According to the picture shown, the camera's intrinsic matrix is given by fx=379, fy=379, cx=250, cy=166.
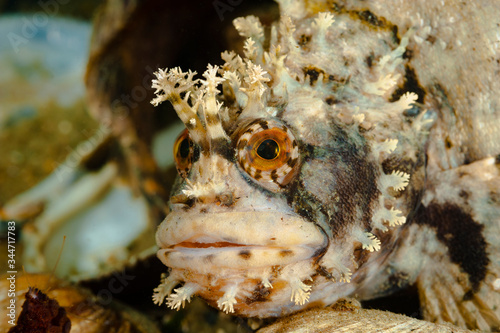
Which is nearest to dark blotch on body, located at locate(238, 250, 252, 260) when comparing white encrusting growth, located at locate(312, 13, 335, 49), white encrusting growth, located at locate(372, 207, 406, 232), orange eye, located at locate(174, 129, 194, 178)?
orange eye, located at locate(174, 129, 194, 178)

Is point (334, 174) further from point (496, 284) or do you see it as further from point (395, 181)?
point (496, 284)

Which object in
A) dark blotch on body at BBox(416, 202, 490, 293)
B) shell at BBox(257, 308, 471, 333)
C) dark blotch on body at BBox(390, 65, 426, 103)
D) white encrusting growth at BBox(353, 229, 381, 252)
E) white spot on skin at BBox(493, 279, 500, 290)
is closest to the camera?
shell at BBox(257, 308, 471, 333)

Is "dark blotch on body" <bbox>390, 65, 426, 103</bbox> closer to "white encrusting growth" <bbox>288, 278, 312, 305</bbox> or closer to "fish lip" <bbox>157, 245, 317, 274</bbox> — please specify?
"fish lip" <bbox>157, 245, 317, 274</bbox>

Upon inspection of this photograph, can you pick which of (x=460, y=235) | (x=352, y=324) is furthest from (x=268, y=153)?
(x=460, y=235)

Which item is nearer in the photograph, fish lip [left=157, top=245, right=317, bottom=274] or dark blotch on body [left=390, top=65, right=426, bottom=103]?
fish lip [left=157, top=245, right=317, bottom=274]

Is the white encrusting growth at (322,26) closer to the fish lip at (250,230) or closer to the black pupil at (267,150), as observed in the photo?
the black pupil at (267,150)

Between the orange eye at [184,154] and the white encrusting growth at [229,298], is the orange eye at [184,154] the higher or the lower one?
the higher one

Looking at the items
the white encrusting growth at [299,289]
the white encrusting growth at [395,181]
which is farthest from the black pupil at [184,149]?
the white encrusting growth at [395,181]
